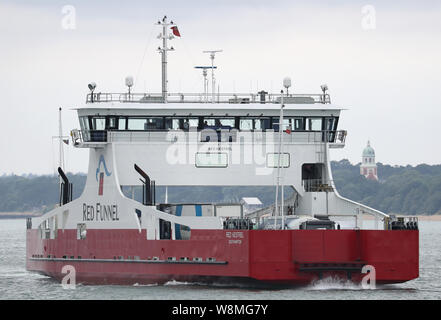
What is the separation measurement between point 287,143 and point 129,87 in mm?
6679

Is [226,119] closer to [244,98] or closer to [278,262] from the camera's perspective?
[244,98]

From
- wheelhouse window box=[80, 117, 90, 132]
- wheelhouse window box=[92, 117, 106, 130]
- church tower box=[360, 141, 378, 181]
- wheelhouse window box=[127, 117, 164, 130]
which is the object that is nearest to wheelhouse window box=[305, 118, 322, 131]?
wheelhouse window box=[127, 117, 164, 130]

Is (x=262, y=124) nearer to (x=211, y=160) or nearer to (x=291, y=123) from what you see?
(x=291, y=123)

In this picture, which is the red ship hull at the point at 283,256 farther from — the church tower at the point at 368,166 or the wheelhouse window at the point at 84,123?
the church tower at the point at 368,166

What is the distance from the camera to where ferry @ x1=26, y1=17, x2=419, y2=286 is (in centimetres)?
3888

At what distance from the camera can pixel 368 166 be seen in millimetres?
175000

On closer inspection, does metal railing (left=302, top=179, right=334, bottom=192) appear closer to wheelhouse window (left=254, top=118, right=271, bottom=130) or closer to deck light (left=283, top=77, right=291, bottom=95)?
wheelhouse window (left=254, top=118, right=271, bottom=130)

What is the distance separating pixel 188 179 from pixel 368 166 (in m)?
135

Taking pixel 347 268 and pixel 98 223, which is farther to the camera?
pixel 98 223

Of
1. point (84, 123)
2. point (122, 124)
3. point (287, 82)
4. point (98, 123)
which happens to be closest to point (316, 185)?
point (287, 82)
